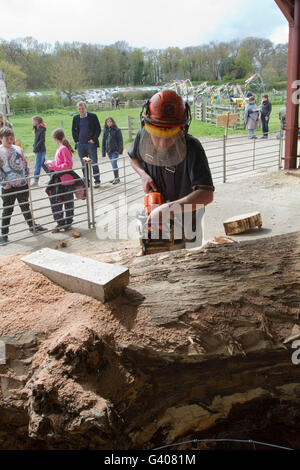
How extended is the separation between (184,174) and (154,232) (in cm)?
61

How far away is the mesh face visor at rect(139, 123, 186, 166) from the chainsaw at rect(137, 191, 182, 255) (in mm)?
305

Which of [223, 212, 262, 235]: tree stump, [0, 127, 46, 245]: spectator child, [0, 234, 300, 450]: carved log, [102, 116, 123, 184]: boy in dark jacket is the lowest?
[223, 212, 262, 235]: tree stump

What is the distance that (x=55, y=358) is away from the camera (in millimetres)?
1658

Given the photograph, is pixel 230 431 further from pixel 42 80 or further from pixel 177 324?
pixel 42 80

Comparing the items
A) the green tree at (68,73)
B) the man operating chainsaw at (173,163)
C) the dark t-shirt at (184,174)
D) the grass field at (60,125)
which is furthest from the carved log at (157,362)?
the green tree at (68,73)

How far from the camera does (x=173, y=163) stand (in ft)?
10.1

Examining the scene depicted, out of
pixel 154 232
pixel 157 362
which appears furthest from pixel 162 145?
pixel 157 362

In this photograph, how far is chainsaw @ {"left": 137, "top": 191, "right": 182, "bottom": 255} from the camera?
289 cm

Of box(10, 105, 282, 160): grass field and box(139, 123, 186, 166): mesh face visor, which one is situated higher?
box(10, 105, 282, 160): grass field

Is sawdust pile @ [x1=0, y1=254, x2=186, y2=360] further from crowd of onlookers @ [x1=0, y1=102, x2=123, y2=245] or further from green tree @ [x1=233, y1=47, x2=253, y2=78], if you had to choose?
green tree @ [x1=233, y1=47, x2=253, y2=78]

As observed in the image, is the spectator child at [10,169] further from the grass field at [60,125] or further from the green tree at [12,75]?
the green tree at [12,75]

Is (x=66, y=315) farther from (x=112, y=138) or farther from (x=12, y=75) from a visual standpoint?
(x=12, y=75)

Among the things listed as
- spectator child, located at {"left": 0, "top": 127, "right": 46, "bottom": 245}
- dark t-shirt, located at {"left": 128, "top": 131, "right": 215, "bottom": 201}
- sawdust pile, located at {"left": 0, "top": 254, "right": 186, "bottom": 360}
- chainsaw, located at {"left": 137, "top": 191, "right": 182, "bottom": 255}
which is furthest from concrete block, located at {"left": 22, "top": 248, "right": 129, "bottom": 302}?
spectator child, located at {"left": 0, "top": 127, "right": 46, "bottom": 245}
